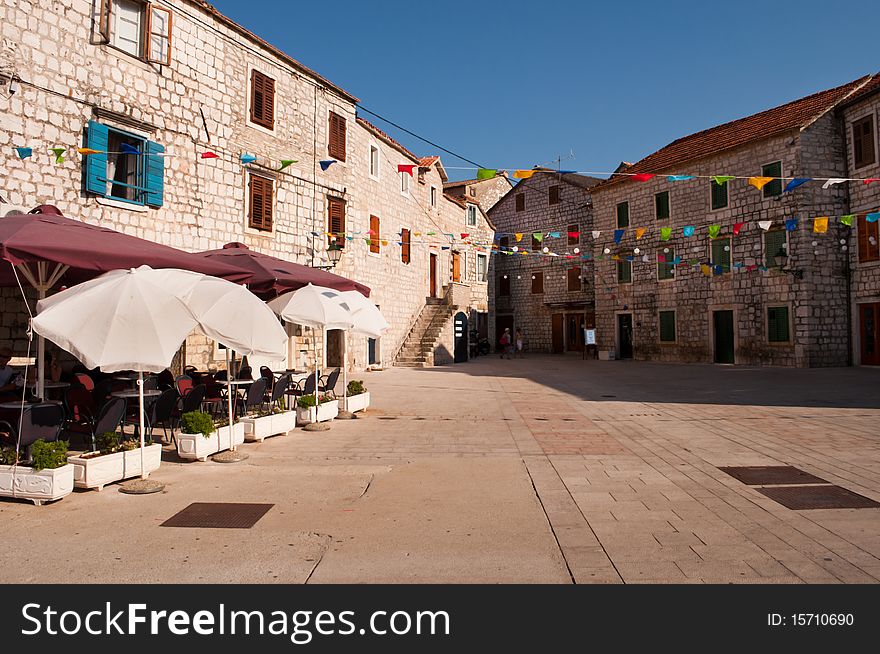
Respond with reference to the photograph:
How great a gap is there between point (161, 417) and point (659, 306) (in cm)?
2312

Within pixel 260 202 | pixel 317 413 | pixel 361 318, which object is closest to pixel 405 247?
pixel 260 202

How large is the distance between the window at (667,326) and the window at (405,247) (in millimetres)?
11640

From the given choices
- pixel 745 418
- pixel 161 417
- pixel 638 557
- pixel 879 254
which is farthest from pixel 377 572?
pixel 879 254

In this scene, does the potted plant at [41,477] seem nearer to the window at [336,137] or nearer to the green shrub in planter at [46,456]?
the green shrub in planter at [46,456]

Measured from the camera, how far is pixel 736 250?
2288 centimetres

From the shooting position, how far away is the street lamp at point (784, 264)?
20.3 m

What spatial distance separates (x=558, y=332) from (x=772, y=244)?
13.9m

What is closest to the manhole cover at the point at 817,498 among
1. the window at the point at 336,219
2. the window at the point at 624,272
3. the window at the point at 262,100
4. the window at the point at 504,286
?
the window at the point at 262,100

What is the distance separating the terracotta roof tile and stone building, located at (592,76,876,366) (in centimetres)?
7

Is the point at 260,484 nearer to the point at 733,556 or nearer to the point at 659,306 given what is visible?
the point at 733,556

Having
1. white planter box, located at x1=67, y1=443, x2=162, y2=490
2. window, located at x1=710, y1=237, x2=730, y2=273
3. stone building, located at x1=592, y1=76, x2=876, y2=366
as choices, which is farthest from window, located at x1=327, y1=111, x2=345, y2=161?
window, located at x1=710, y1=237, x2=730, y2=273

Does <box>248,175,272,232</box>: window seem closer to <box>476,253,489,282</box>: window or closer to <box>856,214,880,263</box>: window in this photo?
<box>476,253,489,282</box>: window

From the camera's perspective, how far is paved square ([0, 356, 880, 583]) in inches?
148

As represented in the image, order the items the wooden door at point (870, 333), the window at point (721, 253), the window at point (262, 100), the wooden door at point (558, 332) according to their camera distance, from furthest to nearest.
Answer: the wooden door at point (558, 332) → the window at point (721, 253) → the wooden door at point (870, 333) → the window at point (262, 100)
